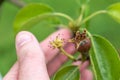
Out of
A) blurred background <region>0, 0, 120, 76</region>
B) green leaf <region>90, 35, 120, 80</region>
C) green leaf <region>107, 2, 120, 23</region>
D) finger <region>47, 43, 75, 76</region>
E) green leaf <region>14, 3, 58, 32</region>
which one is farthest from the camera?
blurred background <region>0, 0, 120, 76</region>

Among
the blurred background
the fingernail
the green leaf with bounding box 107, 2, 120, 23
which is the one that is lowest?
the fingernail

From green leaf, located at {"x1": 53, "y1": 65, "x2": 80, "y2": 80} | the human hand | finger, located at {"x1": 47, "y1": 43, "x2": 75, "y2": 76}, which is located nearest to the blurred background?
finger, located at {"x1": 47, "y1": 43, "x2": 75, "y2": 76}

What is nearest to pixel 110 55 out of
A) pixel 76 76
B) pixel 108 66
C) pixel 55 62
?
pixel 108 66

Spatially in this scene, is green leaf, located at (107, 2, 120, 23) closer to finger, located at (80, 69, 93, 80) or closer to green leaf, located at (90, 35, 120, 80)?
green leaf, located at (90, 35, 120, 80)

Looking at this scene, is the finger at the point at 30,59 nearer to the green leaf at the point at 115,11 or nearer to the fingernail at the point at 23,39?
the fingernail at the point at 23,39

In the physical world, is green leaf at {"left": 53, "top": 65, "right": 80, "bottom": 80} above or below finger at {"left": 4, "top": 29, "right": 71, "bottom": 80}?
below

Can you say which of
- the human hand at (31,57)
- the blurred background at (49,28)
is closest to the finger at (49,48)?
the human hand at (31,57)

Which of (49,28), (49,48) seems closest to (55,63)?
(49,48)
